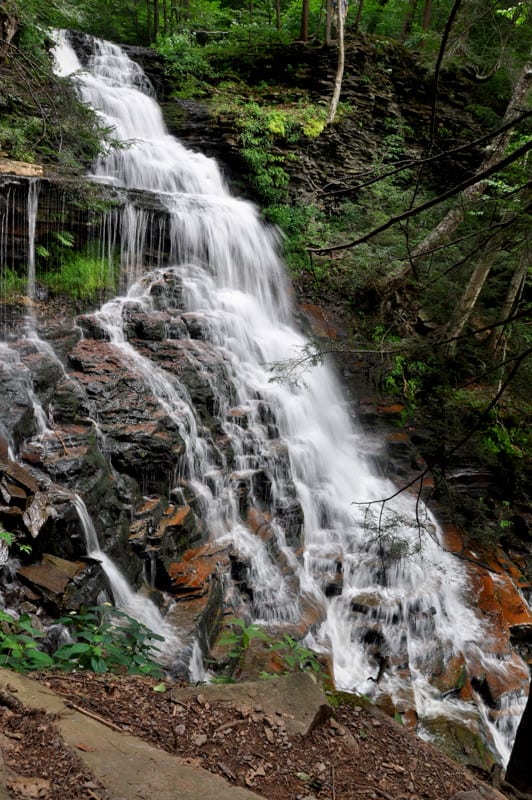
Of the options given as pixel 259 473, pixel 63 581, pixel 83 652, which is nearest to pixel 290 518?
pixel 259 473

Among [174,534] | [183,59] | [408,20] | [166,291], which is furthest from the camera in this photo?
[408,20]

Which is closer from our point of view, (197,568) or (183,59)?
(197,568)

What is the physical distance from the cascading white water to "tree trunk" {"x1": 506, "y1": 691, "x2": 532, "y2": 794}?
1.39 meters

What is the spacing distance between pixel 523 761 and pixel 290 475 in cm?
534

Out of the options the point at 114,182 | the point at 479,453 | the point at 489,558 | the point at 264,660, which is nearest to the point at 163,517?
the point at 264,660

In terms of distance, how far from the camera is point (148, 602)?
5.56 metres

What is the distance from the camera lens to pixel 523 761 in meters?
3.21

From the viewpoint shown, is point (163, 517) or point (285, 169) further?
point (285, 169)

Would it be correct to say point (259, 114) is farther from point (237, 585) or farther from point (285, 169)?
point (237, 585)

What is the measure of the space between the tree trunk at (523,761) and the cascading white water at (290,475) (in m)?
1.39

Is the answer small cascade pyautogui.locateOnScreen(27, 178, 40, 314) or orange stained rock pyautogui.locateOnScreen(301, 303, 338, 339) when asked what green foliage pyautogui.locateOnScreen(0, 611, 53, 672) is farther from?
orange stained rock pyautogui.locateOnScreen(301, 303, 338, 339)

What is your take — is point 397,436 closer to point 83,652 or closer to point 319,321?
point 319,321

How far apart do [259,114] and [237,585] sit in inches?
519

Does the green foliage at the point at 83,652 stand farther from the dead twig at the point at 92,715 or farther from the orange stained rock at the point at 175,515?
the orange stained rock at the point at 175,515
